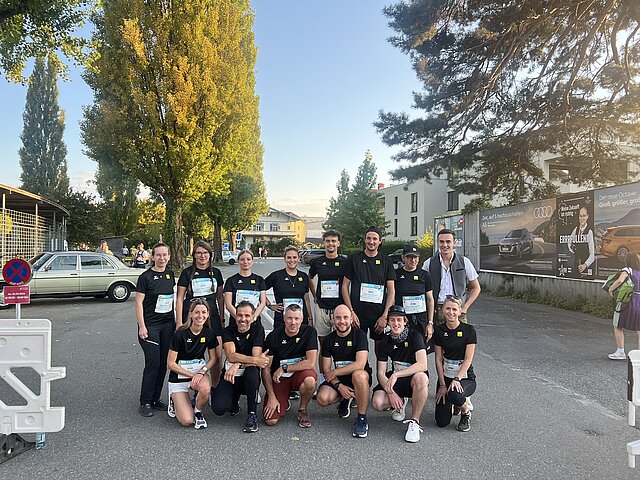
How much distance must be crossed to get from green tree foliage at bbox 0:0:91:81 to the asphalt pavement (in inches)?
341

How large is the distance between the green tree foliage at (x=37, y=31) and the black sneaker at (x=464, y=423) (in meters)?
12.2

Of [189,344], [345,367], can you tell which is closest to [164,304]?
[189,344]

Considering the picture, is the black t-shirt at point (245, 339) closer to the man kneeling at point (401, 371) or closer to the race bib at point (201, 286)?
the race bib at point (201, 286)

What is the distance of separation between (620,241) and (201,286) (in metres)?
10.2

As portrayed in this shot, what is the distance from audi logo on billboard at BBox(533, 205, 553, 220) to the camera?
47.2 feet

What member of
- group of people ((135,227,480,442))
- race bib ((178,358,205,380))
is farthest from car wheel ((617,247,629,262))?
race bib ((178,358,205,380))

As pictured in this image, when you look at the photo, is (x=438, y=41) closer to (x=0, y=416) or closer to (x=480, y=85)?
(x=480, y=85)

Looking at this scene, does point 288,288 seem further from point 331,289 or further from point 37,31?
point 37,31

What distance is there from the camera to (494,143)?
15.7m

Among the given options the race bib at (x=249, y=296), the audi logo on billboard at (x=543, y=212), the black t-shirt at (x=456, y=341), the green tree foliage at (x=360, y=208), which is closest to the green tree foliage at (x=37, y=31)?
the race bib at (x=249, y=296)

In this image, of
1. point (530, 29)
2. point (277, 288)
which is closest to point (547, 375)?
point (277, 288)

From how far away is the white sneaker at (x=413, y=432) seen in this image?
425 centimetres

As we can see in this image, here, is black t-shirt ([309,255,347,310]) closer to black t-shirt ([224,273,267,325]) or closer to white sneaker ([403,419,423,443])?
black t-shirt ([224,273,267,325])

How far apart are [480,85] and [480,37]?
1.41m
